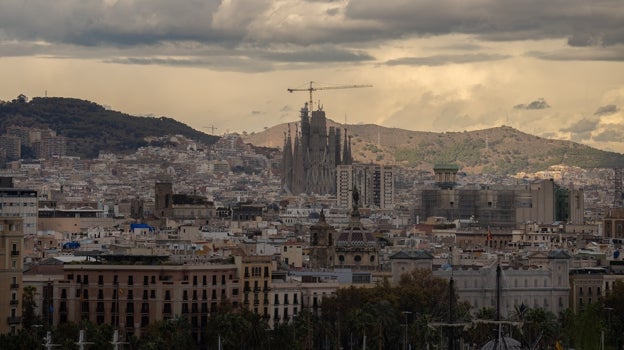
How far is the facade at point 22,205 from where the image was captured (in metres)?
180

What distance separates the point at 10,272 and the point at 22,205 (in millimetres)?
93183

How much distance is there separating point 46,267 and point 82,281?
22.3ft

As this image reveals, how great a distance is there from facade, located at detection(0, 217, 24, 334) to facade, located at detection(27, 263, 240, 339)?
684 cm

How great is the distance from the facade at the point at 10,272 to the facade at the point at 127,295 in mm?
6845

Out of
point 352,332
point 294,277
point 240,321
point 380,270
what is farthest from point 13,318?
point 380,270

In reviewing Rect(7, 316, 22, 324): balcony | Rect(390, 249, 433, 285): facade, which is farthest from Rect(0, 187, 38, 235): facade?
Rect(7, 316, 22, 324): balcony

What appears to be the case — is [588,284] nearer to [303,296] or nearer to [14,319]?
[303,296]

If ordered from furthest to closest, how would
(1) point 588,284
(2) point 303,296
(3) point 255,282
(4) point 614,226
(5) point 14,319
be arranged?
(4) point 614,226
(1) point 588,284
(2) point 303,296
(3) point 255,282
(5) point 14,319

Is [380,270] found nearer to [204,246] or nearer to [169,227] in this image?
[204,246]

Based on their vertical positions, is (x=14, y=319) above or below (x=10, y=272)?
below

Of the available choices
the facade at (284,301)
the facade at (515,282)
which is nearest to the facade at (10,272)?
the facade at (284,301)

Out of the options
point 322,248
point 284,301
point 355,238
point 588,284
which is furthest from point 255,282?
point 355,238

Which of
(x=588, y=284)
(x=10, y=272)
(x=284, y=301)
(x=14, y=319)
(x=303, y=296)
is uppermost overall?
A: (x=10, y=272)

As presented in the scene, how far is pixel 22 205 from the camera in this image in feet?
610
